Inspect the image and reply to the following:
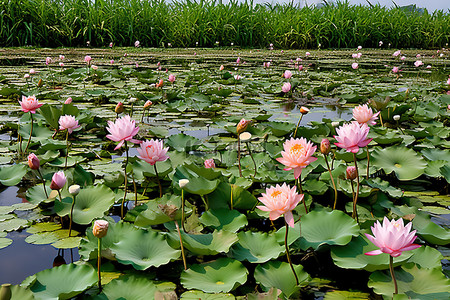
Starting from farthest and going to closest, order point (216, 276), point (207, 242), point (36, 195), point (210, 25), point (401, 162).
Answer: point (210, 25) < point (401, 162) < point (36, 195) < point (207, 242) < point (216, 276)

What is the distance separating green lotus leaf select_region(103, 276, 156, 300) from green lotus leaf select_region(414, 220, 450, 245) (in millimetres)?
908

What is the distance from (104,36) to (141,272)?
1070 centimetres

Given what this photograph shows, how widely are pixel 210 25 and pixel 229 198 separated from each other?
11.0 metres

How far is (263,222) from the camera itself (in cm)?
160

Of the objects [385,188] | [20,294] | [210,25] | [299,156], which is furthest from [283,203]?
[210,25]


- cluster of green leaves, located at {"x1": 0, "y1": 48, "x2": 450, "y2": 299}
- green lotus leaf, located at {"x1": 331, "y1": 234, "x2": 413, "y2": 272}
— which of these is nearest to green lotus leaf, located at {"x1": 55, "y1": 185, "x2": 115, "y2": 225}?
cluster of green leaves, located at {"x1": 0, "y1": 48, "x2": 450, "y2": 299}

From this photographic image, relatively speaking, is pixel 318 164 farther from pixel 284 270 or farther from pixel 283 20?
pixel 283 20

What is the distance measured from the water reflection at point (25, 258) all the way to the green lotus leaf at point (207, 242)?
361mm

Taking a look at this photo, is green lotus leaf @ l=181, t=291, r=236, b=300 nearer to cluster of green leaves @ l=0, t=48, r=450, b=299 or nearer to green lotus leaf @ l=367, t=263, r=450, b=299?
cluster of green leaves @ l=0, t=48, r=450, b=299

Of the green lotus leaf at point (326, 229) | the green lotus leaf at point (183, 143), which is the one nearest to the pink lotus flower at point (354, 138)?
the green lotus leaf at point (326, 229)

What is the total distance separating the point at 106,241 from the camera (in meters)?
1.30

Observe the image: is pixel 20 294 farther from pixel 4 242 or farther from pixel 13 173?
pixel 13 173

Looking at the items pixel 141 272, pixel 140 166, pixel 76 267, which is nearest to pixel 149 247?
pixel 141 272

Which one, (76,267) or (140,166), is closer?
(76,267)
